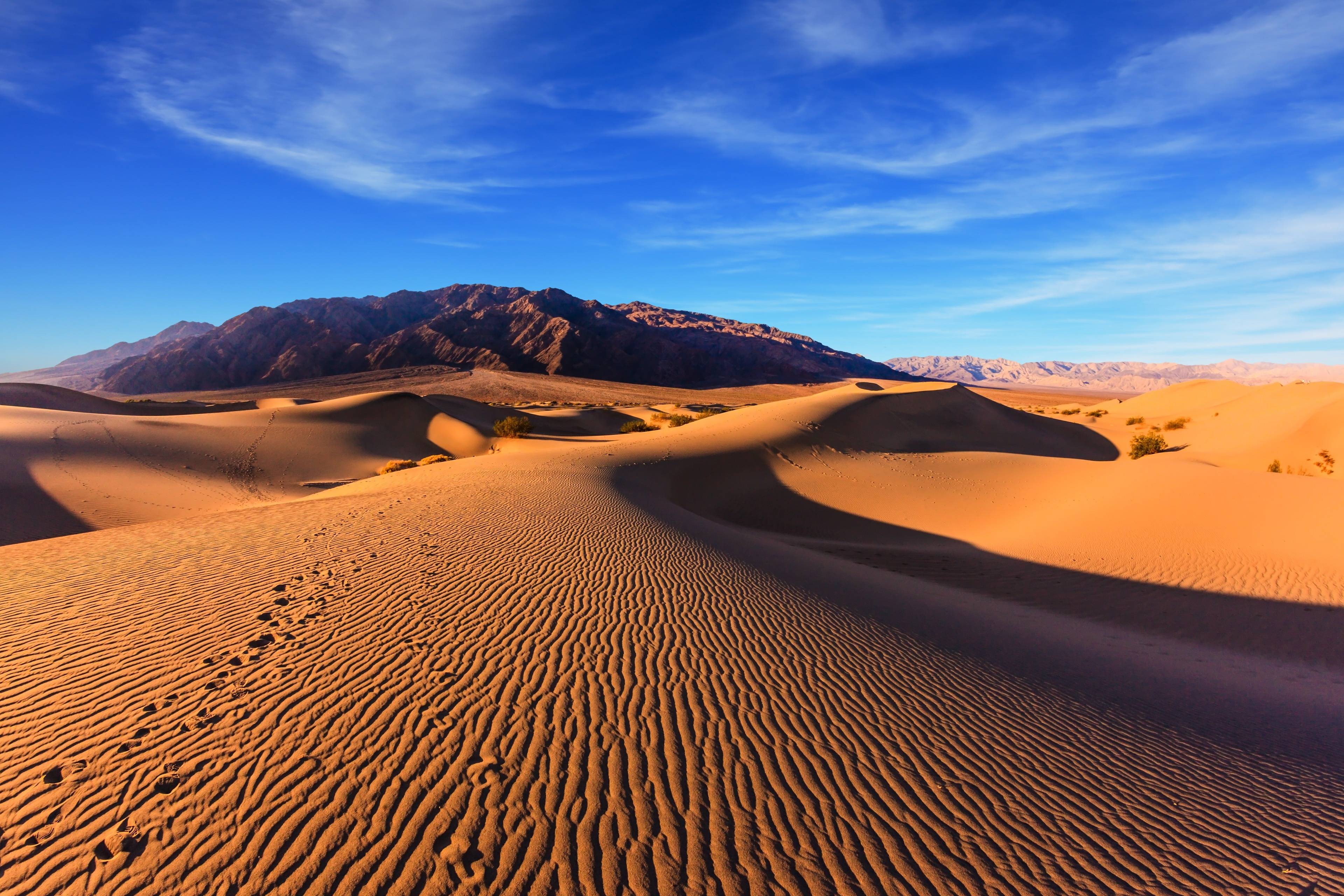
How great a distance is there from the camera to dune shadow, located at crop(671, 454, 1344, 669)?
364 inches

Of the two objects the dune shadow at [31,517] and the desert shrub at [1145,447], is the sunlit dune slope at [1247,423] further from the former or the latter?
the dune shadow at [31,517]

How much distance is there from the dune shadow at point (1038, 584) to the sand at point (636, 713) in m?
0.09

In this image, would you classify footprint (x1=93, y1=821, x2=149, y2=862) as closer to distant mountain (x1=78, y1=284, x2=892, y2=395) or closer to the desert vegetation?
the desert vegetation

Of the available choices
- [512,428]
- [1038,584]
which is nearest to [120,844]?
[1038,584]

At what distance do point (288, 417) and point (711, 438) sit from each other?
2297 centimetres

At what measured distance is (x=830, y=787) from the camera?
3865mm

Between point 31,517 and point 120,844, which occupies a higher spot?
point 120,844

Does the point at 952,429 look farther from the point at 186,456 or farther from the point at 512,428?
the point at 186,456

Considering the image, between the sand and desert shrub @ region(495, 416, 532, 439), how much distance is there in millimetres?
19279

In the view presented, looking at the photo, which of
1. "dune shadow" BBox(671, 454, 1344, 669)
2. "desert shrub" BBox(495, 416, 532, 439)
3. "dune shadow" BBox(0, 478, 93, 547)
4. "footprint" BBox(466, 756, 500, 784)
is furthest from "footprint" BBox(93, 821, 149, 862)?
"desert shrub" BBox(495, 416, 532, 439)

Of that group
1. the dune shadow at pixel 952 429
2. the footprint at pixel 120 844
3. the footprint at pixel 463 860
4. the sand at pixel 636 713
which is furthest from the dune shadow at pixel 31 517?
the dune shadow at pixel 952 429

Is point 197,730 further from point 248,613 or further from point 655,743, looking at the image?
point 655,743

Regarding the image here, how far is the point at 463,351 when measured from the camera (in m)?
117

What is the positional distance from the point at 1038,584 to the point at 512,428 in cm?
2598
